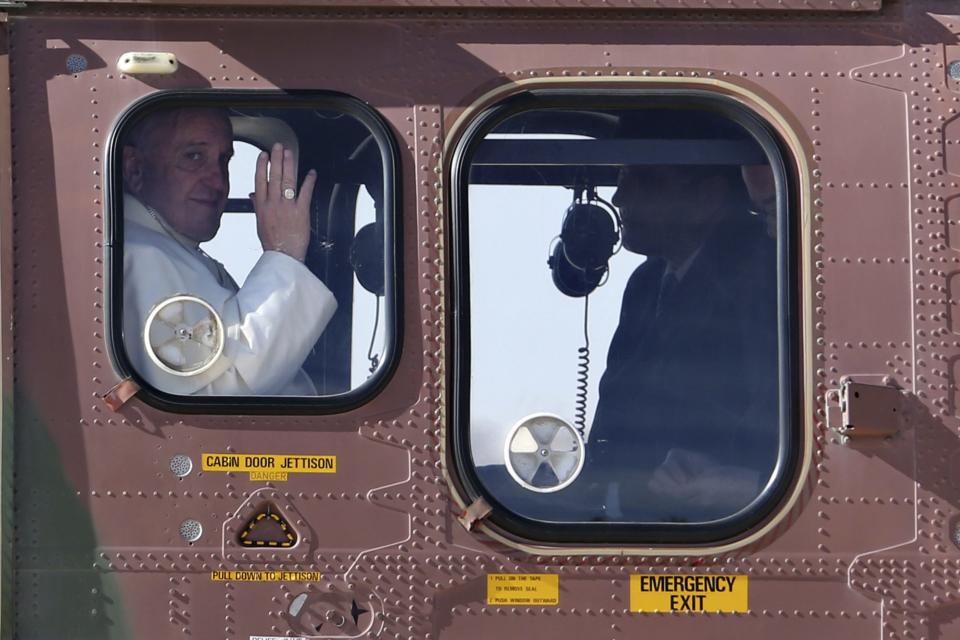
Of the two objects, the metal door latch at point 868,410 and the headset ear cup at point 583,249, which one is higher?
the headset ear cup at point 583,249

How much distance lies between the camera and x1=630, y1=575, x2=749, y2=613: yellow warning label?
3316mm

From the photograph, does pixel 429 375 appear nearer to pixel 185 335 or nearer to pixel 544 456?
pixel 544 456

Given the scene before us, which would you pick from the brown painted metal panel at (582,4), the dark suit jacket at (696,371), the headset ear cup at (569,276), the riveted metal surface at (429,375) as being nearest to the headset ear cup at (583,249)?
the headset ear cup at (569,276)

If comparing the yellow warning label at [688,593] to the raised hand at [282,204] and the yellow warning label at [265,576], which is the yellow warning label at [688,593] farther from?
the raised hand at [282,204]

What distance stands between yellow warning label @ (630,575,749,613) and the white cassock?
1083 millimetres

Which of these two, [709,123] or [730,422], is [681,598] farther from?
[709,123]

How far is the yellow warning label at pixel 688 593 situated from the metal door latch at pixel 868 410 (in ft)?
1.75

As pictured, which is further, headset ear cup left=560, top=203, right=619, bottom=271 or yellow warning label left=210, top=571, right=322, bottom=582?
headset ear cup left=560, top=203, right=619, bottom=271

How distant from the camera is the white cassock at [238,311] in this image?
341 centimetres

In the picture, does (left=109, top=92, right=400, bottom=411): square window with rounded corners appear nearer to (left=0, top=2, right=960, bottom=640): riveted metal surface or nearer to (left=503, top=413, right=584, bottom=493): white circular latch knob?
(left=0, top=2, right=960, bottom=640): riveted metal surface

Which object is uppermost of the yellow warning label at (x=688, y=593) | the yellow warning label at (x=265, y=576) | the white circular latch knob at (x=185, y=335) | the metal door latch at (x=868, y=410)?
the white circular latch knob at (x=185, y=335)

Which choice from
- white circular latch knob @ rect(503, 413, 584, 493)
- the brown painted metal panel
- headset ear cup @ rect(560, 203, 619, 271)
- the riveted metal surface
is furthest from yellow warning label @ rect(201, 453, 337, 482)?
the brown painted metal panel

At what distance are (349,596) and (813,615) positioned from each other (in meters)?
1.29

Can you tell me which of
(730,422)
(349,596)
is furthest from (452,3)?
(349,596)
